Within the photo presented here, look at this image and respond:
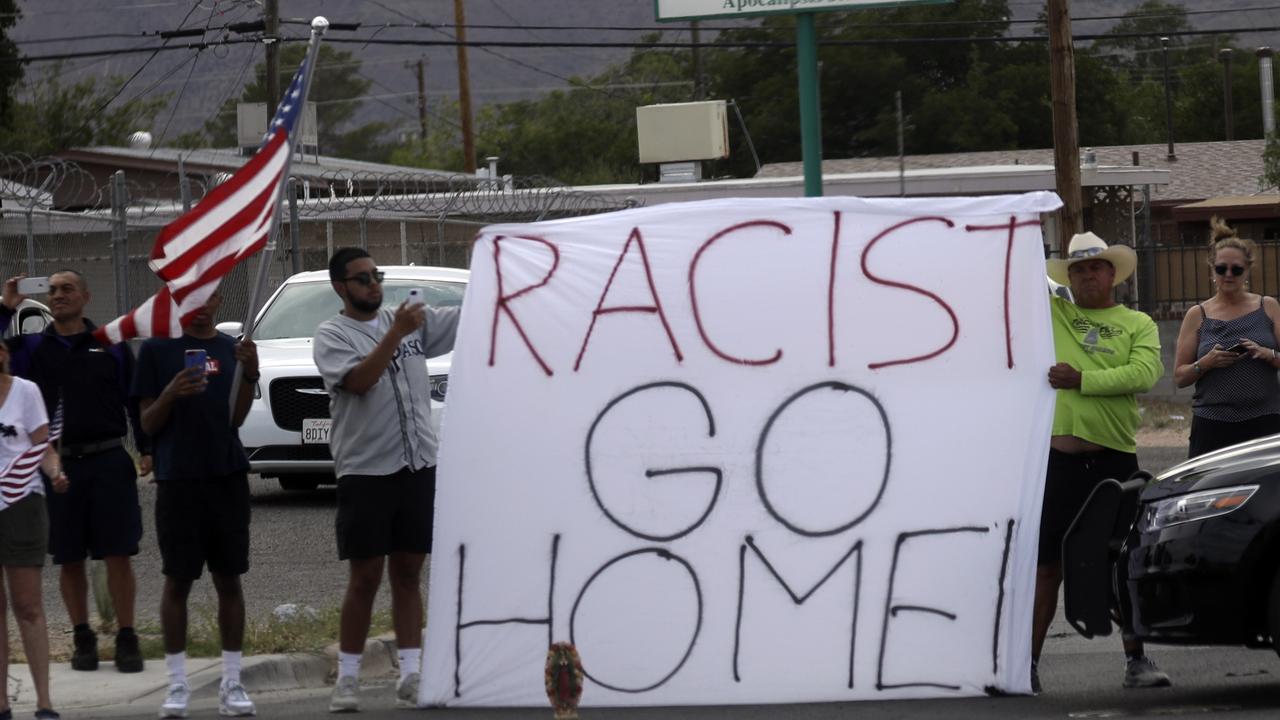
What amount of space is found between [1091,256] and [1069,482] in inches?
35.9

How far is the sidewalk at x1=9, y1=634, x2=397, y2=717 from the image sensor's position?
7.04m

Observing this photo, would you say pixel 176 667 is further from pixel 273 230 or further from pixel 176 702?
pixel 273 230

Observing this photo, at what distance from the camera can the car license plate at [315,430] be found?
39.0 feet

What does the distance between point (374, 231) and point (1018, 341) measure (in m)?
19.7

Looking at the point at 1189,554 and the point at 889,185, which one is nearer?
the point at 1189,554

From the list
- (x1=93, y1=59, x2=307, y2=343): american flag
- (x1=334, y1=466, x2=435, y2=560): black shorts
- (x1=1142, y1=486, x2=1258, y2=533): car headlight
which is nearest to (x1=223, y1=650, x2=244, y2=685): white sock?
(x1=334, y1=466, x2=435, y2=560): black shorts

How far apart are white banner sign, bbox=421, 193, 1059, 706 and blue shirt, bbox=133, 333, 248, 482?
917mm

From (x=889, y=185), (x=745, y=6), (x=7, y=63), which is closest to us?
(x=745, y=6)

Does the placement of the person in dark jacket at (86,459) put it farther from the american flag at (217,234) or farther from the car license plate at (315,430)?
the car license plate at (315,430)

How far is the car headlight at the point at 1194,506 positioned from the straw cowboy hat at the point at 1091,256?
3.31ft

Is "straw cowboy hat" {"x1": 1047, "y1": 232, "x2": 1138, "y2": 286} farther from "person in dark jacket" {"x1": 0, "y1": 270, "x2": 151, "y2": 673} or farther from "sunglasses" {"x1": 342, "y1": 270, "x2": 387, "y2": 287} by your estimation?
"person in dark jacket" {"x1": 0, "y1": 270, "x2": 151, "y2": 673}

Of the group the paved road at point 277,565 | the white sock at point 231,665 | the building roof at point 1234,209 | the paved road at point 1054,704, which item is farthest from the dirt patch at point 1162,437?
the building roof at point 1234,209

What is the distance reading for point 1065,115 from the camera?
54.8 ft

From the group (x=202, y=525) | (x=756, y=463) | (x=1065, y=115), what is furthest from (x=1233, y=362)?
(x=1065, y=115)
